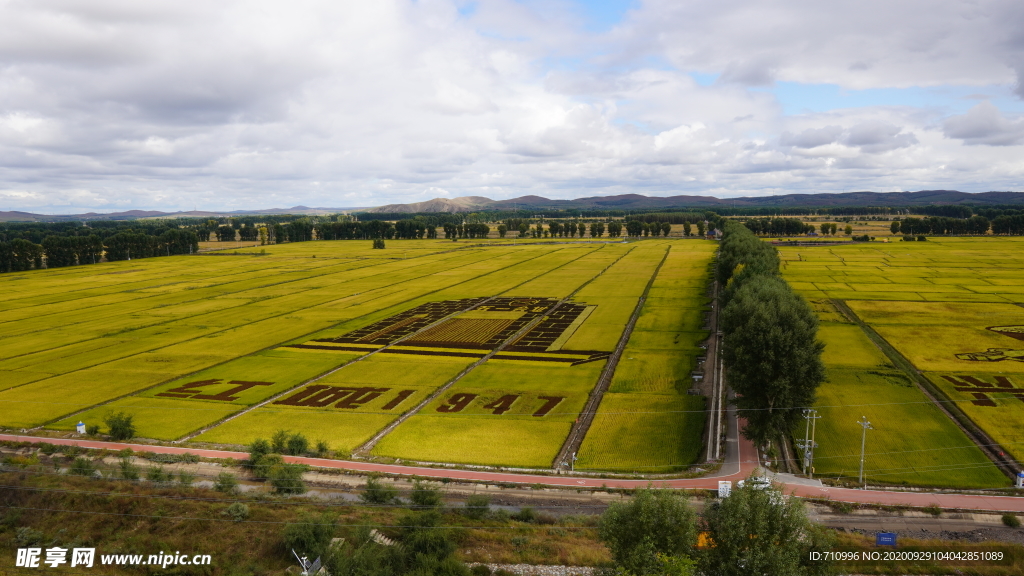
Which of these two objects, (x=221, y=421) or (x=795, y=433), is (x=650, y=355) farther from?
(x=221, y=421)

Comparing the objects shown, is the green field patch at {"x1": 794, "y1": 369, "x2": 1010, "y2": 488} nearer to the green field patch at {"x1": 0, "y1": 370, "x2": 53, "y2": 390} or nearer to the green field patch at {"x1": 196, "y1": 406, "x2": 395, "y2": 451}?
the green field patch at {"x1": 196, "y1": 406, "x2": 395, "y2": 451}

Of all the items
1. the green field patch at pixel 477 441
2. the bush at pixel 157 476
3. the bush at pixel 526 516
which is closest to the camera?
the bush at pixel 526 516

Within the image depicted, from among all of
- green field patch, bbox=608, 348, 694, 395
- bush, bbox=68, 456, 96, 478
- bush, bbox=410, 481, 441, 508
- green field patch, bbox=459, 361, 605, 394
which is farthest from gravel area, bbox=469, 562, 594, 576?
green field patch, bbox=608, 348, 694, 395

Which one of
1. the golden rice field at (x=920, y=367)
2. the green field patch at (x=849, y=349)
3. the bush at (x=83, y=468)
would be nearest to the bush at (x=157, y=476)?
the bush at (x=83, y=468)

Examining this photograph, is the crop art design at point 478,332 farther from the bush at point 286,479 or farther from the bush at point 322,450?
the bush at point 286,479

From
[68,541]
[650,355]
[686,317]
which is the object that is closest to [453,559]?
[68,541]

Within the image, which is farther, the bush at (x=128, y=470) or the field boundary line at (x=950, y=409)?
the field boundary line at (x=950, y=409)
